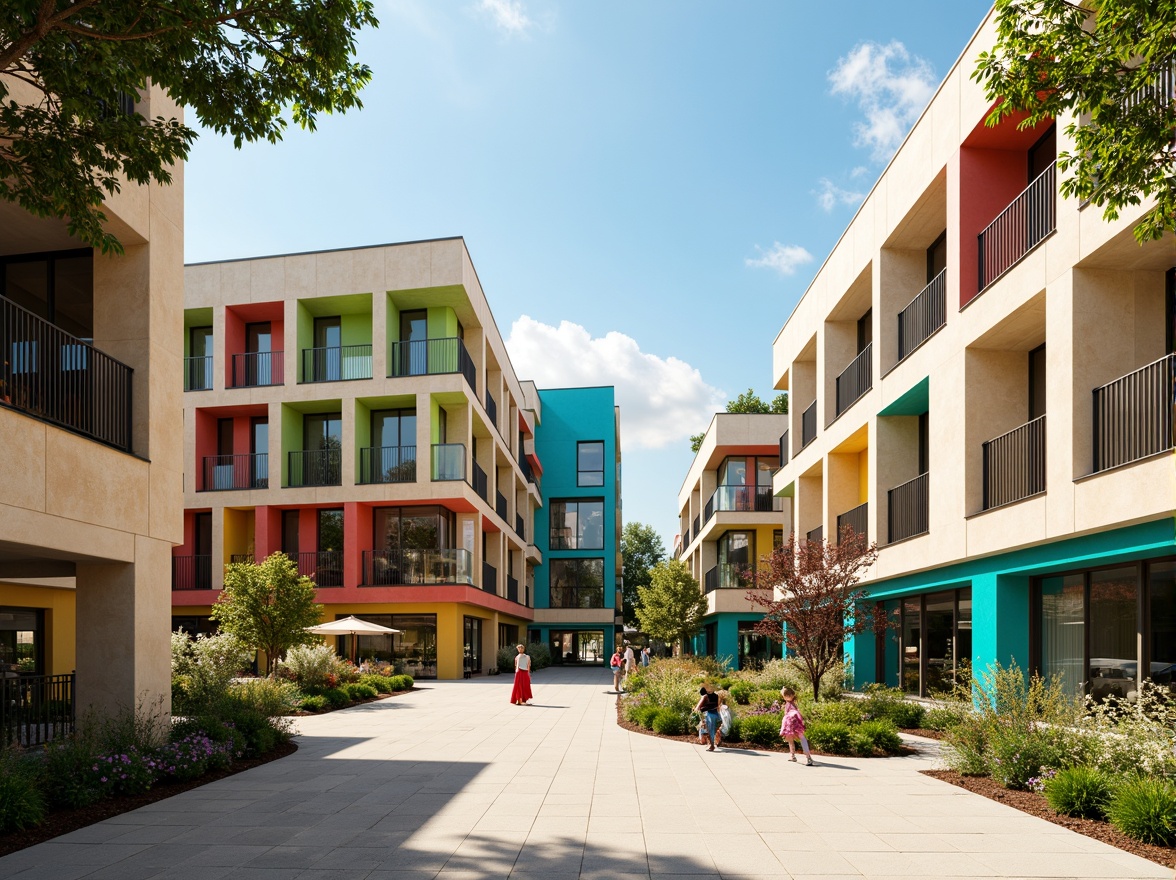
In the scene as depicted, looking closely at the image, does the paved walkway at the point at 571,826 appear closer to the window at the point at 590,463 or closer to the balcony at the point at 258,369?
the balcony at the point at 258,369

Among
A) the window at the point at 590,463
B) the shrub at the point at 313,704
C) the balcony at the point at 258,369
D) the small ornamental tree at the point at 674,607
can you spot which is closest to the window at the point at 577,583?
the window at the point at 590,463

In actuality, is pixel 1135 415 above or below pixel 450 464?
above

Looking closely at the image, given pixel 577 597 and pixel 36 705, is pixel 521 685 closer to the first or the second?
Answer: pixel 36 705

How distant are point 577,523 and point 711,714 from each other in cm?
4202

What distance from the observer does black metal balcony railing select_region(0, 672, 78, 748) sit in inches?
456

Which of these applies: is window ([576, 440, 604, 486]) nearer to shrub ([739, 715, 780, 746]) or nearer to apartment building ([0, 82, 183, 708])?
shrub ([739, 715, 780, 746])

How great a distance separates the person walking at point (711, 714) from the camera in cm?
1447

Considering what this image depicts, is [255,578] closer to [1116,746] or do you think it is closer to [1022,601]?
[1022,601]

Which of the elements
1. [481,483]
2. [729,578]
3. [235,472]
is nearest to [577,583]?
[729,578]

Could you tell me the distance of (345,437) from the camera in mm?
32688

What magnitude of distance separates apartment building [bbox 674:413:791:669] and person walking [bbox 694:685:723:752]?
71.8ft

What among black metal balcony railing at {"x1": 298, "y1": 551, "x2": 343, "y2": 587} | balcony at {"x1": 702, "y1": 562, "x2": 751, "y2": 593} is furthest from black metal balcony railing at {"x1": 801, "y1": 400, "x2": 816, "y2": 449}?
black metal balcony railing at {"x1": 298, "y1": 551, "x2": 343, "y2": 587}

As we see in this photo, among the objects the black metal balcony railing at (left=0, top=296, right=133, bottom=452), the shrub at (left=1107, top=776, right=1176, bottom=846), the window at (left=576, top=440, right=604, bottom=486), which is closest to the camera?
the shrub at (left=1107, top=776, right=1176, bottom=846)

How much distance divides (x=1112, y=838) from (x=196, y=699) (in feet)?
39.6
